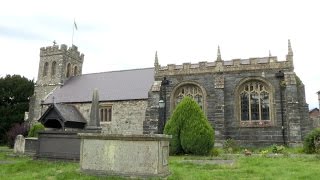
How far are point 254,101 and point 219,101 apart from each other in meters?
2.66

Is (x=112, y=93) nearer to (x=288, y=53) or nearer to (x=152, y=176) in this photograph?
(x=288, y=53)

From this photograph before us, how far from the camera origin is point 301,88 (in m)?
23.5

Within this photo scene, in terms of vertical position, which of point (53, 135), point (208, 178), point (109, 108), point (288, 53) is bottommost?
point (208, 178)

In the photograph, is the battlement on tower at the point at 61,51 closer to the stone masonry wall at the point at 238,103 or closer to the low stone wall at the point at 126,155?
the stone masonry wall at the point at 238,103

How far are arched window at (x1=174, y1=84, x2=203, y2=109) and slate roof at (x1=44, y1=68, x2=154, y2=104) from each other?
3.45m

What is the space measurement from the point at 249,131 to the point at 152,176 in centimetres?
1715

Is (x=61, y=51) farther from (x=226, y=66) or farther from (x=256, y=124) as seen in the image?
(x=256, y=124)

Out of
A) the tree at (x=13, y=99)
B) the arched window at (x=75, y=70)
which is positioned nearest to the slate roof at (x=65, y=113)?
Answer: the arched window at (x=75, y=70)

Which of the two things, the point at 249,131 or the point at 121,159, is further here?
the point at 249,131

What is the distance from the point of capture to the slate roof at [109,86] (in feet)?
100

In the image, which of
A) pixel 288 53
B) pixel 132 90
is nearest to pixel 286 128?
pixel 288 53

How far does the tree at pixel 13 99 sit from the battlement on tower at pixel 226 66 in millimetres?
25671

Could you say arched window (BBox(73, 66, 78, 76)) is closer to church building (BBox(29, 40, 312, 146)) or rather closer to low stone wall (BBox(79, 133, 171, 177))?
church building (BBox(29, 40, 312, 146))

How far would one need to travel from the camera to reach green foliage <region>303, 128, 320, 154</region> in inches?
661
